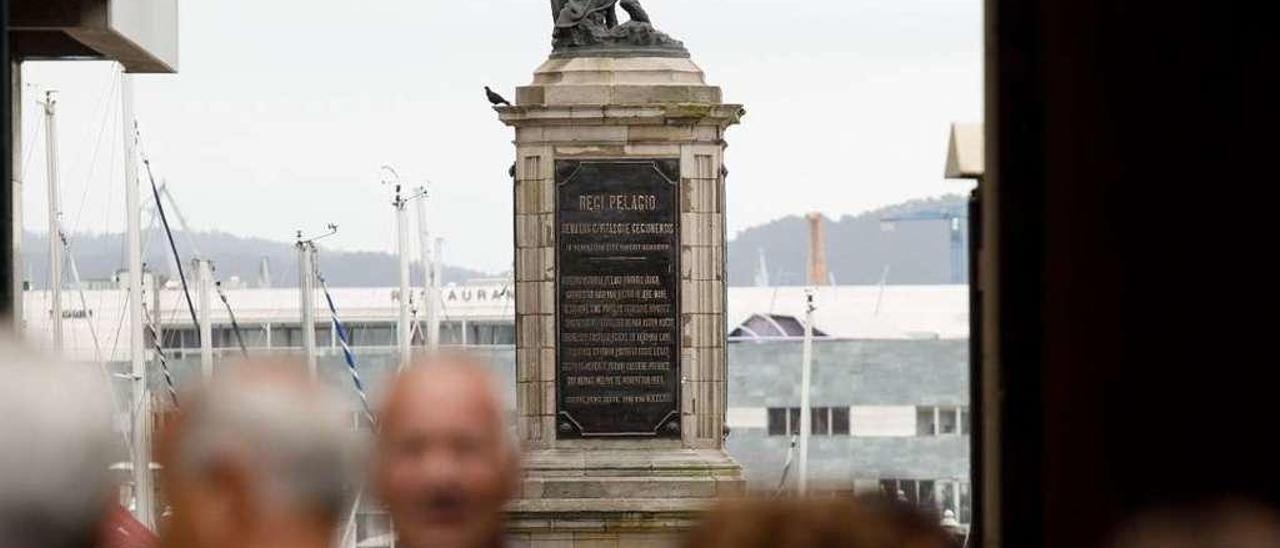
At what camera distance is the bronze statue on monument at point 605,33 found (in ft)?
70.5

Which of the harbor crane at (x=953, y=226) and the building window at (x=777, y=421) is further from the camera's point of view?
Result: the harbor crane at (x=953, y=226)

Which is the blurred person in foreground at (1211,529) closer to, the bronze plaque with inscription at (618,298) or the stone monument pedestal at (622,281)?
the stone monument pedestal at (622,281)

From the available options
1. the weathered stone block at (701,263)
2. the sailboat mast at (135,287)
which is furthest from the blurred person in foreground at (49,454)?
the sailboat mast at (135,287)

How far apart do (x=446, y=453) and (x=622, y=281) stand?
1737 cm

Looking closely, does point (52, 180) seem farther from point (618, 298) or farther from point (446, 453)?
point (446, 453)

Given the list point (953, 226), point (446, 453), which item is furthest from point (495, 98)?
point (953, 226)

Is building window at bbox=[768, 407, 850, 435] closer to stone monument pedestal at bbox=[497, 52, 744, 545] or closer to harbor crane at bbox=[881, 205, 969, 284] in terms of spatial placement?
stone monument pedestal at bbox=[497, 52, 744, 545]

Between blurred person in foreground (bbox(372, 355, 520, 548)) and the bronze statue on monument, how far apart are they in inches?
696

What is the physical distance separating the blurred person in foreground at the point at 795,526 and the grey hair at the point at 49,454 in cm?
71

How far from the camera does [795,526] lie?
130 inches

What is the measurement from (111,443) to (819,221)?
139 m

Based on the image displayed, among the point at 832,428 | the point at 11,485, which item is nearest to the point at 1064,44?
the point at 11,485

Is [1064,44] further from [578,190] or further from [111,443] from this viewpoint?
[578,190]

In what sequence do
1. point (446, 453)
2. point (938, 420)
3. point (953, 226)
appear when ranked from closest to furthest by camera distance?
point (446, 453)
point (938, 420)
point (953, 226)
